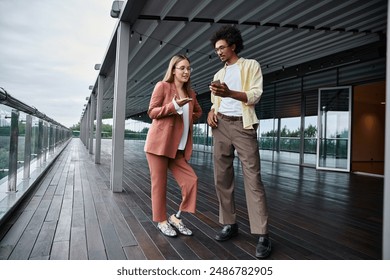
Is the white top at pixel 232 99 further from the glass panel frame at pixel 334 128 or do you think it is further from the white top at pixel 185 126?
the glass panel frame at pixel 334 128

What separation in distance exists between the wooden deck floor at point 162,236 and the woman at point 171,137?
30cm

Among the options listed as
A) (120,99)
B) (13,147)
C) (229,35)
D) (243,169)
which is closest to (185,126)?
(243,169)

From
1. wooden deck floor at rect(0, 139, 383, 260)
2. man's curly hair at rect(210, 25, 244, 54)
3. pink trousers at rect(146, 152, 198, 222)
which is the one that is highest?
man's curly hair at rect(210, 25, 244, 54)

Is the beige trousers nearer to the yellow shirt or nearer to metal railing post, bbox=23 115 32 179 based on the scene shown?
the yellow shirt

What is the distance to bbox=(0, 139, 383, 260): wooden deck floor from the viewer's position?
1.93 metres

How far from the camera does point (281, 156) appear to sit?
10.5m

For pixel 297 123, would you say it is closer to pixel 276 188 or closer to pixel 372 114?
pixel 372 114

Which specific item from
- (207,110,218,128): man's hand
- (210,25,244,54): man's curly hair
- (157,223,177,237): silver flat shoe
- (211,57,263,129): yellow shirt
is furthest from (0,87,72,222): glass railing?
(211,57,263,129): yellow shirt

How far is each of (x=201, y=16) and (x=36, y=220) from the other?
417 cm

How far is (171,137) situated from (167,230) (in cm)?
75

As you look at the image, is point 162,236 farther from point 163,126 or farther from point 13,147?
point 13,147

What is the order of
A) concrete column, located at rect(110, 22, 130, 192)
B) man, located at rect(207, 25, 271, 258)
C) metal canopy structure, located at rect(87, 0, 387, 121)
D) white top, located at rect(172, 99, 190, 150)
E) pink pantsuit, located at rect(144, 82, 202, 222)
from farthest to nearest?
metal canopy structure, located at rect(87, 0, 387, 121) < concrete column, located at rect(110, 22, 130, 192) < white top, located at rect(172, 99, 190, 150) < pink pantsuit, located at rect(144, 82, 202, 222) < man, located at rect(207, 25, 271, 258)

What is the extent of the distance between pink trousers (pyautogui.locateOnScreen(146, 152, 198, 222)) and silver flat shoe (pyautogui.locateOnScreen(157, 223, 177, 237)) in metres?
0.05
